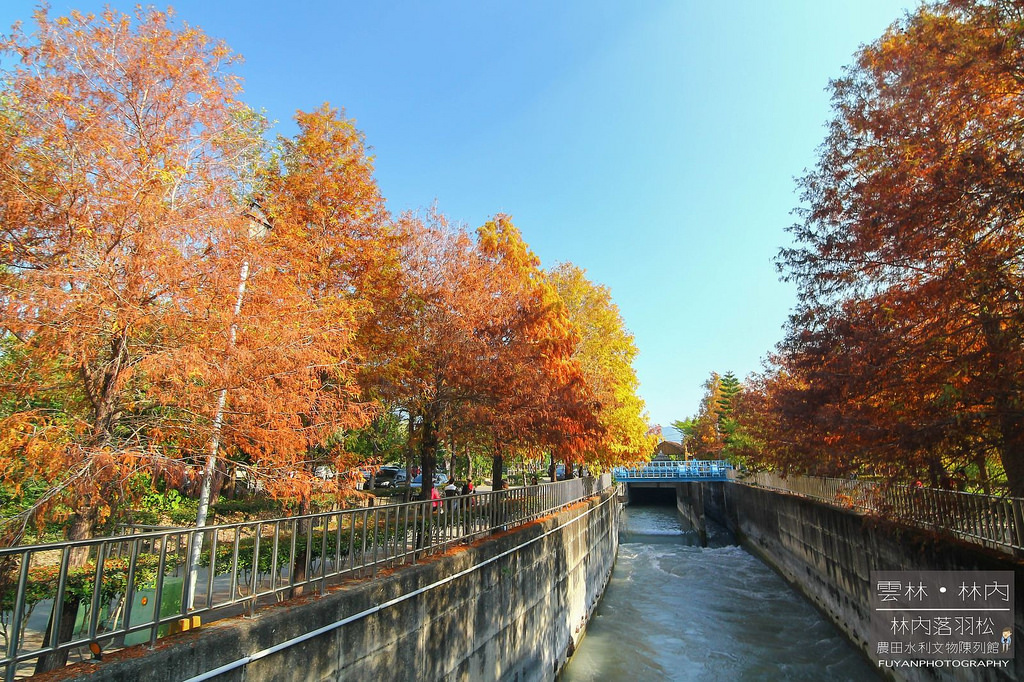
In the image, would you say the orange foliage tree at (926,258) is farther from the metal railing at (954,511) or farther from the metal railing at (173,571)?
the metal railing at (173,571)

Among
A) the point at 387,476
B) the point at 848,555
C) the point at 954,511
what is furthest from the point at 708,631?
the point at 387,476

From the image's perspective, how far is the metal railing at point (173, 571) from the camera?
3835 mm

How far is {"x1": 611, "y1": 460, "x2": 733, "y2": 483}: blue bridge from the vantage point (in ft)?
140

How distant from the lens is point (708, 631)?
55.6 feet

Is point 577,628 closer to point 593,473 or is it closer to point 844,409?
point 844,409

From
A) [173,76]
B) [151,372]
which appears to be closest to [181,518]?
[151,372]

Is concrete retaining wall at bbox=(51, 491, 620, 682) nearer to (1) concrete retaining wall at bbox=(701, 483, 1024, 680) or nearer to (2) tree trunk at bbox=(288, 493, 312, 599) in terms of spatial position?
(2) tree trunk at bbox=(288, 493, 312, 599)

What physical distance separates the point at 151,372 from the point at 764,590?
23.7m

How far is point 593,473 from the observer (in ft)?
111

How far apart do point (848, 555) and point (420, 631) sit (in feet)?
43.5

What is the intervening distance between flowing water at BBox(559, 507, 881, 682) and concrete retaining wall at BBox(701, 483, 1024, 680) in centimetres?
75

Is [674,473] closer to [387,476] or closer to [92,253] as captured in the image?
[387,476]

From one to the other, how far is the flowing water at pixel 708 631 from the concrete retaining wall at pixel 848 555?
0.75 meters

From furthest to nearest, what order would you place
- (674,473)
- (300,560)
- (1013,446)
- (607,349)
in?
(674,473)
(607,349)
(1013,446)
(300,560)
